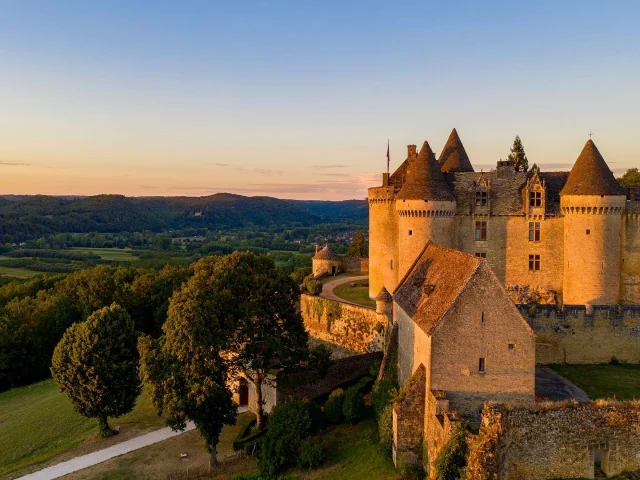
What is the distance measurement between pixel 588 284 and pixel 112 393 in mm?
35881

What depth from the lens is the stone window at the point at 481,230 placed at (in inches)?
1626

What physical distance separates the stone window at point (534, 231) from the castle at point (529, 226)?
0.26ft

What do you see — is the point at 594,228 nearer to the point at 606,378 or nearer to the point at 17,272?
the point at 606,378

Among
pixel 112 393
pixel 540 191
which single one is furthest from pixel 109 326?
pixel 540 191

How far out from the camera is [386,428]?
1000 inches

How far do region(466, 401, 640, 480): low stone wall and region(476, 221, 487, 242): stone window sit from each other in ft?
79.5

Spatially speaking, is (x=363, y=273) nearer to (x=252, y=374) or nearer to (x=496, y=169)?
(x=496, y=169)

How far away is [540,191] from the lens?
39.8 m

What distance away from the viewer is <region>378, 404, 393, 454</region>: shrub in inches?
989

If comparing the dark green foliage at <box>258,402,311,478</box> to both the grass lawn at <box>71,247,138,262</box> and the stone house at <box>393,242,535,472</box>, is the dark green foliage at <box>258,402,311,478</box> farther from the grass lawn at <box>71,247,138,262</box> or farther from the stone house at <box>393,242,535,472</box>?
the grass lawn at <box>71,247,138,262</box>

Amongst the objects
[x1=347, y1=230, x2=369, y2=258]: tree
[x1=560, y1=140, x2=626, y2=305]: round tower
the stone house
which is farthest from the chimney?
[x1=347, y1=230, x2=369, y2=258]: tree

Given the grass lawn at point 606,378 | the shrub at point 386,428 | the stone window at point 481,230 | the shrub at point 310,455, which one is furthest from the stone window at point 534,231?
the shrub at point 310,455

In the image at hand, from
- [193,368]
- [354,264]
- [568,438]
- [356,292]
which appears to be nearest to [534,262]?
[356,292]

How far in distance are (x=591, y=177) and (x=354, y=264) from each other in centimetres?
3209
